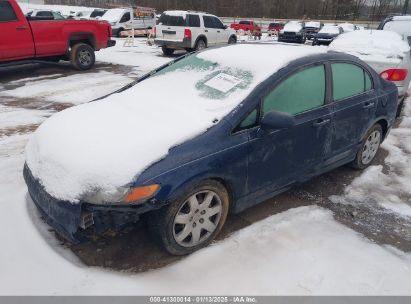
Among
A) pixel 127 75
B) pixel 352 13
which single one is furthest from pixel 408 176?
pixel 352 13

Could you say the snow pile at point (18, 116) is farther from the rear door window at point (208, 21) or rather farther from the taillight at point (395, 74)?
the rear door window at point (208, 21)

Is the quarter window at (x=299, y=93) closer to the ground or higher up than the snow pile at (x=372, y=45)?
closer to the ground

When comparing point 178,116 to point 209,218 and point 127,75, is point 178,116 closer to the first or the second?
point 209,218

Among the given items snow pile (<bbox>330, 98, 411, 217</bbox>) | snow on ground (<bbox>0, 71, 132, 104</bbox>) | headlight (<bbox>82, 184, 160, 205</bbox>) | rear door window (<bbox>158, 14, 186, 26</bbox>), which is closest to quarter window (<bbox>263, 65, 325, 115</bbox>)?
snow pile (<bbox>330, 98, 411, 217</bbox>)

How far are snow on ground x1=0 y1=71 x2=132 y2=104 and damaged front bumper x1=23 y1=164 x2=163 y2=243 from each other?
16.7 feet

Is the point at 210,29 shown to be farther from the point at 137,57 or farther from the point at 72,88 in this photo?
the point at 72,88

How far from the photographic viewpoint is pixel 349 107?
13.1 feet

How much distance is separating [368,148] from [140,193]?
11.3 ft

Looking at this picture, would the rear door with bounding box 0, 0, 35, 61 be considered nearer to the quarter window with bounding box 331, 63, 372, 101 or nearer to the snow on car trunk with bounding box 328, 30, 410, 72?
the snow on car trunk with bounding box 328, 30, 410, 72

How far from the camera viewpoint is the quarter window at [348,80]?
388 cm

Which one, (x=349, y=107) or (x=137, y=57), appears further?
(x=137, y=57)

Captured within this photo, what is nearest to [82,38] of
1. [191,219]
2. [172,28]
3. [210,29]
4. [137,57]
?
[137,57]

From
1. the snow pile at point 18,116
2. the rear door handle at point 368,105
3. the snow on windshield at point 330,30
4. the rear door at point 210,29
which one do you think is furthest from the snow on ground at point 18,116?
the snow on windshield at point 330,30

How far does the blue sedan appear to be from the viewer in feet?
8.50
